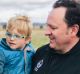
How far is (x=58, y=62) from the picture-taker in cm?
428

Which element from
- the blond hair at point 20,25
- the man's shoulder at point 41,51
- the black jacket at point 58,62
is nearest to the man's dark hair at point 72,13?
the black jacket at point 58,62

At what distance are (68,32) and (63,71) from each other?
0.44m

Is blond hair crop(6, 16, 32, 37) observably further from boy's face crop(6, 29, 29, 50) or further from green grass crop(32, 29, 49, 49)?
green grass crop(32, 29, 49, 49)

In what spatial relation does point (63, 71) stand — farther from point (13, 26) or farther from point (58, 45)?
point (13, 26)

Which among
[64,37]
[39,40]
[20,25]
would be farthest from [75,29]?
[39,40]

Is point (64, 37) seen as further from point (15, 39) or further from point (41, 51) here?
point (15, 39)

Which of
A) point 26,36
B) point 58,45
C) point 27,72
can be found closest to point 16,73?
point 27,72

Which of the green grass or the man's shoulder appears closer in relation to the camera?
the man's shoulder

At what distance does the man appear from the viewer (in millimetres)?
4188

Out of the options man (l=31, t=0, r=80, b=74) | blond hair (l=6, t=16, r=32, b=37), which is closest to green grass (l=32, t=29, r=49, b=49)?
blond hair (l=6, t=16, r=32, b=37)

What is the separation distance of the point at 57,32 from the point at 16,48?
2.78 ft

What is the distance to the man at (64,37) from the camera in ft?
13.7

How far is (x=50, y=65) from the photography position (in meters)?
4.35

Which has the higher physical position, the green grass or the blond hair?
the blond hair
